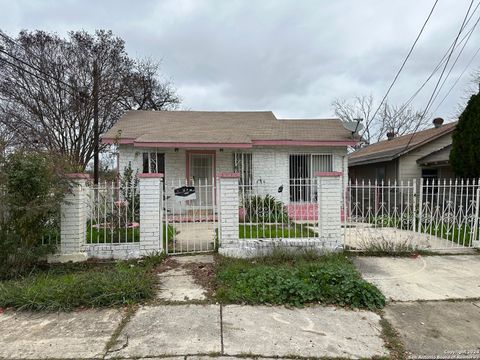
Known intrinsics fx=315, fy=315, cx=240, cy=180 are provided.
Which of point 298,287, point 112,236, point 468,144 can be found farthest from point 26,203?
point 468,144

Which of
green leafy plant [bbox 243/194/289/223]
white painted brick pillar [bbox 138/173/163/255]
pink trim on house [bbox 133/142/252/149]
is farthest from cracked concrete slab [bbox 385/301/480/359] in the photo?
pink trim on house [bbox 133/142/252/149]

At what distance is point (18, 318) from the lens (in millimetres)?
3699

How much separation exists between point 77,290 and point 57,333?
2.65 feet

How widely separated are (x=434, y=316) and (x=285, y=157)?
26.4ft

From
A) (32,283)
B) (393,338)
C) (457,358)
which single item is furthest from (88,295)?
(457,358)

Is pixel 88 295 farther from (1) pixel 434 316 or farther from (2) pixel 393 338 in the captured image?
(1) pixel 434 316

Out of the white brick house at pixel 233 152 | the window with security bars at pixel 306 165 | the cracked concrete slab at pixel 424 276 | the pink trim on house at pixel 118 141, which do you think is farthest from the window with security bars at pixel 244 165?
the cracked concrete slab at pixel 424 276

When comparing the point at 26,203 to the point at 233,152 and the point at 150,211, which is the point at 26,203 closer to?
the point at 150,211

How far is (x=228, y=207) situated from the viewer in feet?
19.4

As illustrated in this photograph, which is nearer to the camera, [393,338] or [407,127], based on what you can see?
[393,338]

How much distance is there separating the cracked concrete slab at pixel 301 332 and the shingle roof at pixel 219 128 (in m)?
7.27

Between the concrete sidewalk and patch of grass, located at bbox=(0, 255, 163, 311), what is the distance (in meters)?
0.17

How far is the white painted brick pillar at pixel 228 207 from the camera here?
5922 mm

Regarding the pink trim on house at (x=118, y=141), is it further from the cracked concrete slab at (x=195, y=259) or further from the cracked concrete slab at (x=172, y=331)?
the cracked concrete slab at (x=172, y=331)
